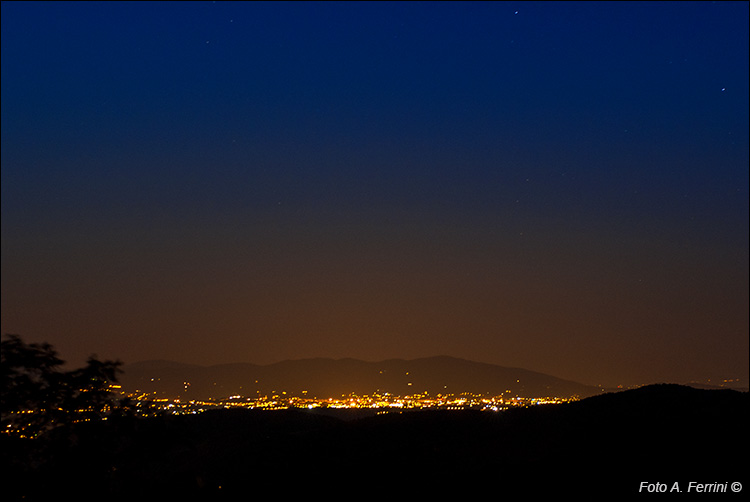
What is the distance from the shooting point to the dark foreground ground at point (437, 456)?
59.2 feet

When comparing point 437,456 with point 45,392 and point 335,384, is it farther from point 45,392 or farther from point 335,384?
point 335,384

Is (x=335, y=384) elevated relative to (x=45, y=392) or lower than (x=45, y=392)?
elevated


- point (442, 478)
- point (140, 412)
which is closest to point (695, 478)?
point (442, 478)

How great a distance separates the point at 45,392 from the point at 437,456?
1695 centimetres

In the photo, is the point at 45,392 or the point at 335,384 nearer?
the point at 45,392

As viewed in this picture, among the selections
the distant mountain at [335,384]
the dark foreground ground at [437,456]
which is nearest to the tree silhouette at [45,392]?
the dark foreground ground at [437,456]

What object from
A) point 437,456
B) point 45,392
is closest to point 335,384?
point 437,456

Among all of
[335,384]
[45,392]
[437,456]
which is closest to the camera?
[45,392]

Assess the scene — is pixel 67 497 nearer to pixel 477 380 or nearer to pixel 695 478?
pixel 695 478

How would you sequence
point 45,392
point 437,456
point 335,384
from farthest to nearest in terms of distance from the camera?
1. point 335,384
2. point 437,456
3. point 45,392

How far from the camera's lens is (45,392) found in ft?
59.8

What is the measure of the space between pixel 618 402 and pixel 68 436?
79.6 ft

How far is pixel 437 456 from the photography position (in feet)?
104

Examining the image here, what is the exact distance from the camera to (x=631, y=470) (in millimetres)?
26297
